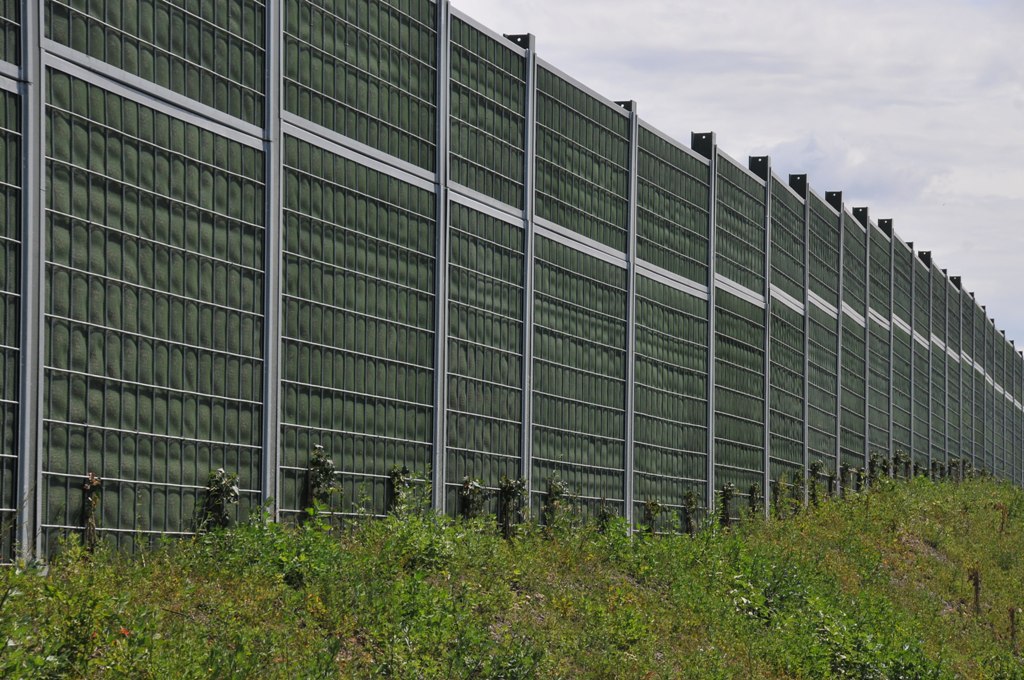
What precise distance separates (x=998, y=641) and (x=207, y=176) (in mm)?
19561

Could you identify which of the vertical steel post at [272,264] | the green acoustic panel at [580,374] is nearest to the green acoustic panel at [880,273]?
the green acoustic panel at [580,374]

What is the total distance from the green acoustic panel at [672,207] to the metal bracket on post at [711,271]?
181 mm

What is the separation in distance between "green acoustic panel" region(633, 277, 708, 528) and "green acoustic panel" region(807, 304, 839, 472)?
10317 mm

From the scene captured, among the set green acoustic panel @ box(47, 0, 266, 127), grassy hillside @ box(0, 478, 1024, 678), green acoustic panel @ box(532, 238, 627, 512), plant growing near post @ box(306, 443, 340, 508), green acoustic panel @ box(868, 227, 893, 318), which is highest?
green acoustic panel @ box(868, 227, 893, 318)

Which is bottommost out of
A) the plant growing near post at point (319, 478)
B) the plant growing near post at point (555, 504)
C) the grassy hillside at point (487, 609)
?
the grassy hillside at point (487, 609)

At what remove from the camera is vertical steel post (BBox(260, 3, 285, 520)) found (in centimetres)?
2206

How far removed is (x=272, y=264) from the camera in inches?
869

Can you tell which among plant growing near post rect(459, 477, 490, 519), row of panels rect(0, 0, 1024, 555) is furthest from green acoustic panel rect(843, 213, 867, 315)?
plant growing near post rect(459, 477, 490, 519)

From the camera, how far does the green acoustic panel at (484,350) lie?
2714 centimetres

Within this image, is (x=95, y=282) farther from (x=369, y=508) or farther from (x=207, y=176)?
(x=369, y=508)

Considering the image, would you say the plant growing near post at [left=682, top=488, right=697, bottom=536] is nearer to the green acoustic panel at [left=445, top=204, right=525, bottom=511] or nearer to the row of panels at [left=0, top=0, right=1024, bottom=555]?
the row of panels at [left=0, top=0, right=1024, bottom=555]

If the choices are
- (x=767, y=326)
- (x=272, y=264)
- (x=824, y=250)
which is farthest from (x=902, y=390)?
(x=272, y=264)

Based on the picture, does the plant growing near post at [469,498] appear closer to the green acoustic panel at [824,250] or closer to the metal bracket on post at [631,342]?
the metal bracket on post at [631,342]

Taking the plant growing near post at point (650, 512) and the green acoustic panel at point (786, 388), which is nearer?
the plant growing near post at point (650, 512)
